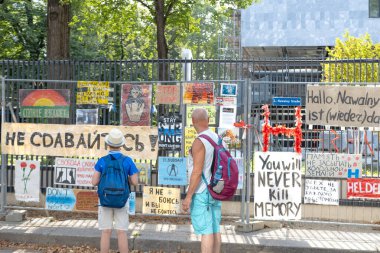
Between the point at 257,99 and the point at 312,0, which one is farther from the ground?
the point at 312,0

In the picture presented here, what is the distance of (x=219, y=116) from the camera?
9.38 meters

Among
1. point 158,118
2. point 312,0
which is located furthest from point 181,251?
point 312,0

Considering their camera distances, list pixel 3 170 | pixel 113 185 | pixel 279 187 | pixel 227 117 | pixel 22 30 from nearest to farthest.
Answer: pixel 113 185, pixel 279 187, pixel 227 117, pixel 3 170, pixel 22 30

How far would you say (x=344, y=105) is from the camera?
29.1 ft

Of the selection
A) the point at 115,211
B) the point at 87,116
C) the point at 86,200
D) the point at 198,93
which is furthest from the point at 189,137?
the point at 115,211

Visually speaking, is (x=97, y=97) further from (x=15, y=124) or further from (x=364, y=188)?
(x=364, y=188)

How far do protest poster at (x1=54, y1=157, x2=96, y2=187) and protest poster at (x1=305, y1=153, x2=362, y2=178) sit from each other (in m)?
3.45

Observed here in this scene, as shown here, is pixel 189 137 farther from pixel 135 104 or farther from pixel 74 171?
pixel 74 171

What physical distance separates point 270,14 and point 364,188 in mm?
36788

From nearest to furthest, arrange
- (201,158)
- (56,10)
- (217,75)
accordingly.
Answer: (201,158)
(217,75)
(56,10)

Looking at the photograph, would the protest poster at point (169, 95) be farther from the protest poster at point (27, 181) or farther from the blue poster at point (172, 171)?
the protest poster at point (27, 181)

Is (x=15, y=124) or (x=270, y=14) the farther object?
(x=270, y=14)

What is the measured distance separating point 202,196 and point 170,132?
3.32 metres

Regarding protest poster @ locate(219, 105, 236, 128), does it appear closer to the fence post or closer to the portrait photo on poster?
the portrait photo on poster
